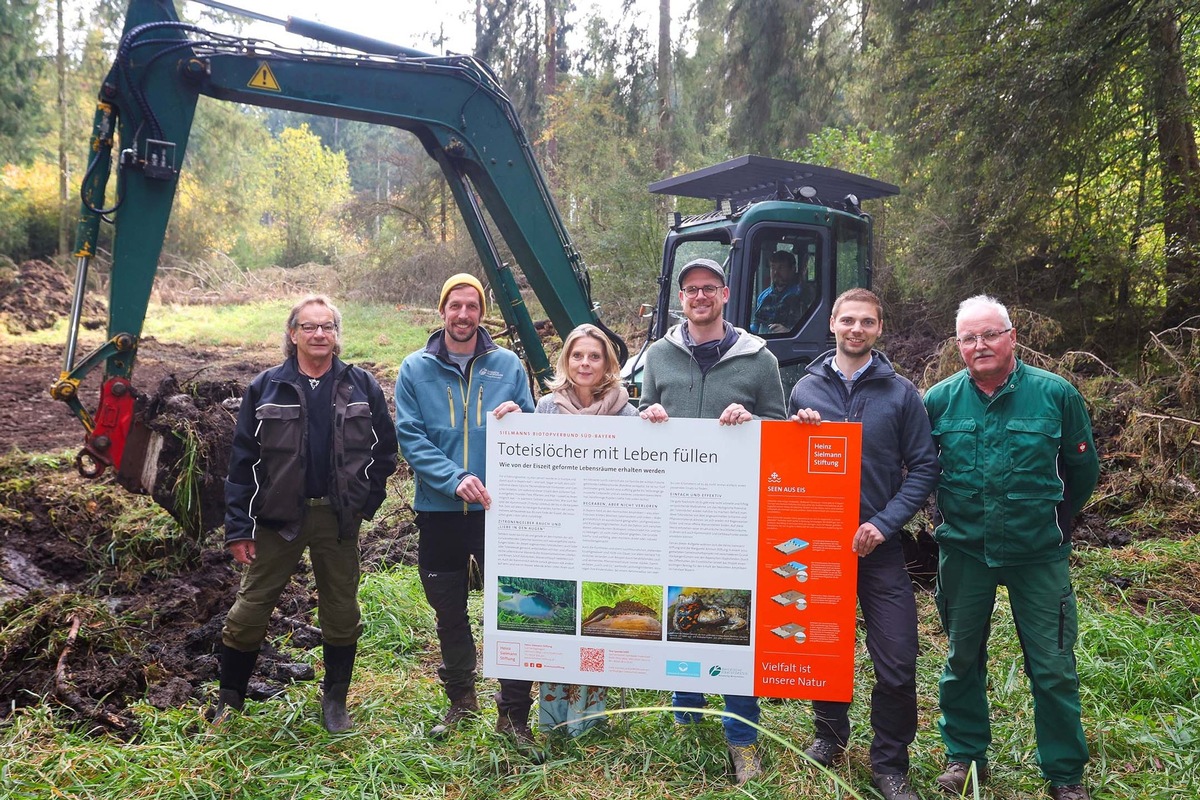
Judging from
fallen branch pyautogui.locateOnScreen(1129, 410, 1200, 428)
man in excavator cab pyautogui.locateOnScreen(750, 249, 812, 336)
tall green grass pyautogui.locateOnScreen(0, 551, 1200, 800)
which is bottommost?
tall green grass pyautogui.locateOnScreen(0, 551, 1200, 800)

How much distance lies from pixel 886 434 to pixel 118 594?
4.92m

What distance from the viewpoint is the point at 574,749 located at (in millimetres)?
3389

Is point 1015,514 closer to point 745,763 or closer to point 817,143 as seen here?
point 745,763

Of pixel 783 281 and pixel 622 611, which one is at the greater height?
pixel 783 281

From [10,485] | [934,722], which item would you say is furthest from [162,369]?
[934,722]

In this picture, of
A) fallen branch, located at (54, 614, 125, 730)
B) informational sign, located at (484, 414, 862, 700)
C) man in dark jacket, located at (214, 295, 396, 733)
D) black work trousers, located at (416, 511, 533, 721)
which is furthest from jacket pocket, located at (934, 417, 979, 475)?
fallen branch, located at (54, 614, 125, 730)

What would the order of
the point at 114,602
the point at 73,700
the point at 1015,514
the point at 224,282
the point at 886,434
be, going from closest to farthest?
the point at 1015,514 < the point at 886,434 < the point at 73,700 < the point at 114,602 < the point at 224,282

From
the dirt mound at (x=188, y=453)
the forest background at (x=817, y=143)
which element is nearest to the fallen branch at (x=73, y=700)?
the dirt mound at (x=188, y=453)

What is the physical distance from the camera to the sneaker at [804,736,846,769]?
10.8ft

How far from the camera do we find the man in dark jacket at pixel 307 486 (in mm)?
3477

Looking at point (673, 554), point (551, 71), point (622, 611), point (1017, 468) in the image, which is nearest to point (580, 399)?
point (673, 554)

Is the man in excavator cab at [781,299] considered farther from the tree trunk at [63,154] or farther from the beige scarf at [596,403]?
the tree trunk at [63,154]

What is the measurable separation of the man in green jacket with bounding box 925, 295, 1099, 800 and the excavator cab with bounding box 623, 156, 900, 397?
314 cm

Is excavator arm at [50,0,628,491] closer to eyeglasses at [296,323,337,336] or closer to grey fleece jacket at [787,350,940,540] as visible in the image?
eyeglasses at [296,323,337,336]
